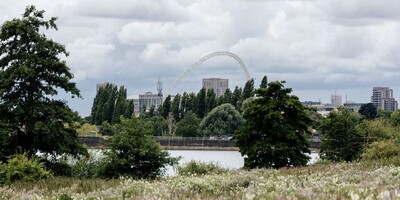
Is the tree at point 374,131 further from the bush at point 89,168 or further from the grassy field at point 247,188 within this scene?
the grassy field at point 247,188

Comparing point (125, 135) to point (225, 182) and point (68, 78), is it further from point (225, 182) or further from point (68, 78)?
point (225, 182)

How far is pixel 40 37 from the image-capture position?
3597 cm

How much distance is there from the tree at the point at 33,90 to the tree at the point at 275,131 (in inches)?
465

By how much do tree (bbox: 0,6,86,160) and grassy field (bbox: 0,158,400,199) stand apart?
41.3 feet

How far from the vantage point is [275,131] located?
43.1 metres

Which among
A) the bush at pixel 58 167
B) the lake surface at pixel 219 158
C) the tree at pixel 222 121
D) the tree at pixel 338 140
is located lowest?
the lake surface at pixel 219 158

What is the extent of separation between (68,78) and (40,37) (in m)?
2.64

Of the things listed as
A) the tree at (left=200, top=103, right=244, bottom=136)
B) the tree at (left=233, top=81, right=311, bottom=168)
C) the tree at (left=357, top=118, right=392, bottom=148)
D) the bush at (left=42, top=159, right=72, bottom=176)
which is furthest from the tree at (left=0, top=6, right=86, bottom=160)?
the tree at (left=200, top=103, right=244, bottom=136)

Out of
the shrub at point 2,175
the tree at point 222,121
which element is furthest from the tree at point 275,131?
the tree at point 222,121

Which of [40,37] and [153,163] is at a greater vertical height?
[40,37]

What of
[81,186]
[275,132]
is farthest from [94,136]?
[81,186]

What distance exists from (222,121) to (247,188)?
11935cm

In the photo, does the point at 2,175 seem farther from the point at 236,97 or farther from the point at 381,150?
the point at 236,97

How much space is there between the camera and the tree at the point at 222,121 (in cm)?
13212
